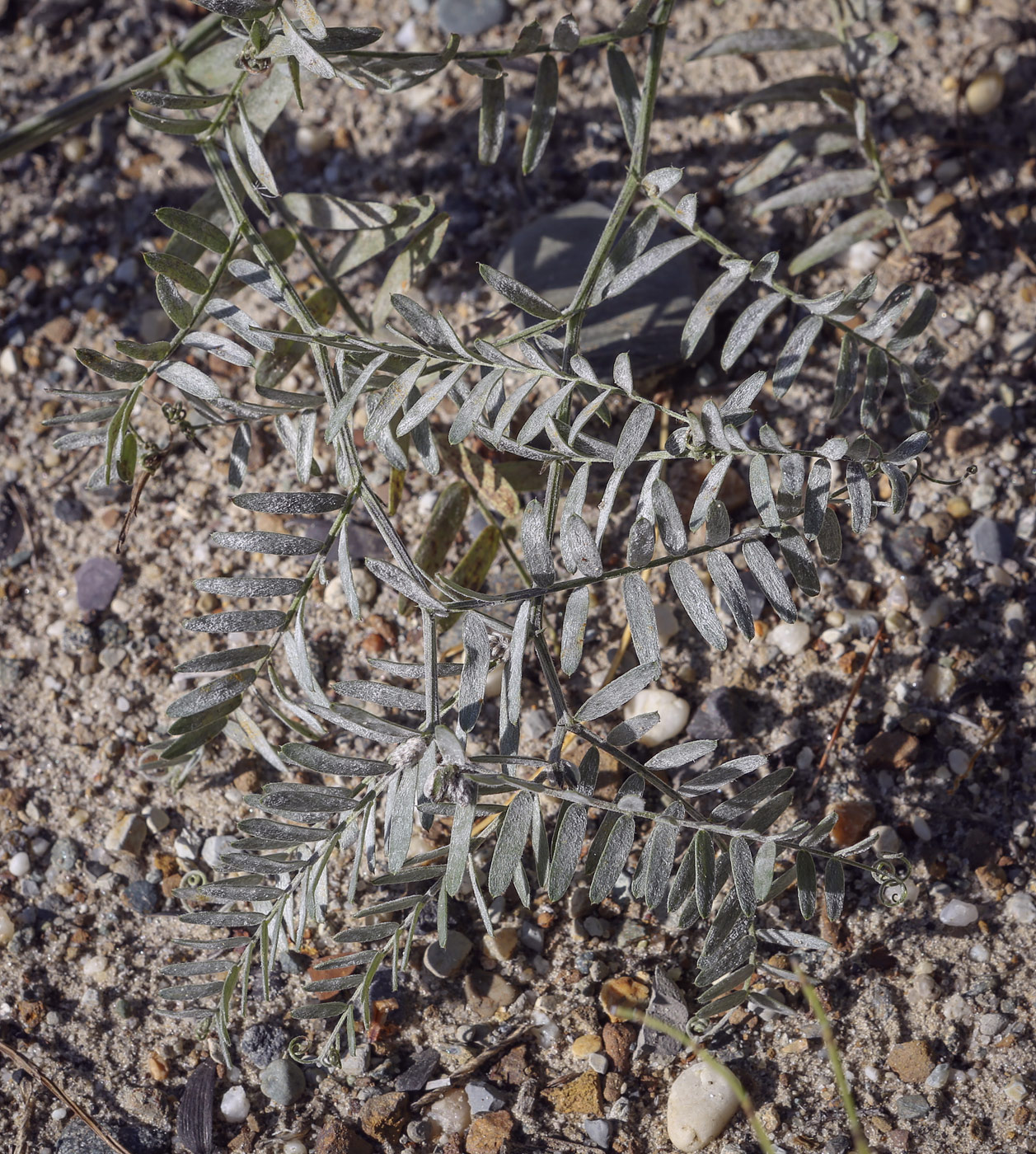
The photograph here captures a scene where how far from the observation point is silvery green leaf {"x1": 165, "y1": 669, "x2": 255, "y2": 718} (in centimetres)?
168

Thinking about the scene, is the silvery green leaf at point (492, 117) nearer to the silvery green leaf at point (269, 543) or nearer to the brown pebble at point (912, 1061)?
the silvery green leaf at point (269, 543)

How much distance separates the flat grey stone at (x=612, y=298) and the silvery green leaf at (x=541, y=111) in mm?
287

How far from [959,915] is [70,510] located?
2.09 meters

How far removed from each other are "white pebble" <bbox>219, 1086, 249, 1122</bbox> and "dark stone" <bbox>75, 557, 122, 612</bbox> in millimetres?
1059

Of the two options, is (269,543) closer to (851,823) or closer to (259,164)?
(259,164)

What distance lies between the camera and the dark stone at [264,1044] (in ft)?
6.43

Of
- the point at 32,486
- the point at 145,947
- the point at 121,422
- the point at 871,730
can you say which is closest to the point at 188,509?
the point at 32,486

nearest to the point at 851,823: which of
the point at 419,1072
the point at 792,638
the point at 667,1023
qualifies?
the point at 792,638

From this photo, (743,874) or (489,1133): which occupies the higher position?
(743,874)

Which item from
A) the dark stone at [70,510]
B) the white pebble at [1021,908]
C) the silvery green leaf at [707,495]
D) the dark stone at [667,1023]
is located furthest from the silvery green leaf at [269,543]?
the white pebble at [1021,908]

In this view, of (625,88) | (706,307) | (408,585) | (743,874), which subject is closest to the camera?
(408,585)

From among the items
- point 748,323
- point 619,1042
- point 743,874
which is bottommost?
point 619,1042

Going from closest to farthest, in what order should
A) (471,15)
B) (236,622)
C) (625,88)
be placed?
1. (236,622)
2. (625,88)
3. (471,15)

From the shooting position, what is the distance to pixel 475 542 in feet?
6.62
